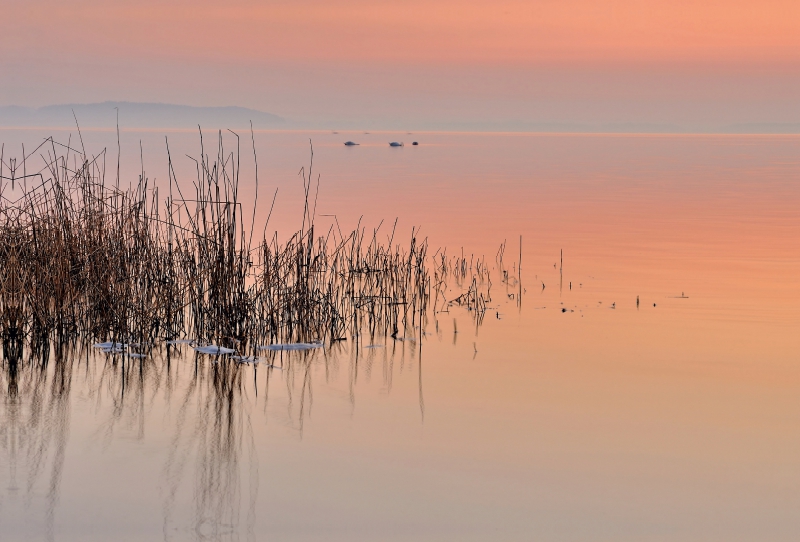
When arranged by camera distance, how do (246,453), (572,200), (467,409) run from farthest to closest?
(572,200)
(467,409)
(246,453)

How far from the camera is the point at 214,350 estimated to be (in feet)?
23.2

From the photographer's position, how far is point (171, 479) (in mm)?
4789

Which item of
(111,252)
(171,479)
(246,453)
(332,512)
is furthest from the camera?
(111,252)

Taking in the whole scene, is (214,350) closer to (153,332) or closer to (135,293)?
(153,332)

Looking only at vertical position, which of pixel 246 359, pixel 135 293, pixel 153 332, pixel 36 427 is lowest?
pixel 36 427

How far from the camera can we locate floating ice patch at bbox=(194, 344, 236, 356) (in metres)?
7.03

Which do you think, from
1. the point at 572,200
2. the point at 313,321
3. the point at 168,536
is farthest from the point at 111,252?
the point at 572,200

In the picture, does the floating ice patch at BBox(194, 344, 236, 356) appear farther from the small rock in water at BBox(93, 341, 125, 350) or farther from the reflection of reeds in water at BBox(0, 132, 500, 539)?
the small rock in water at BBox(93, 341, 125, 350)

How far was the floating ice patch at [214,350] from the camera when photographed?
277 inches

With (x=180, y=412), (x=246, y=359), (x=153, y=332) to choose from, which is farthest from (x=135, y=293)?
(x=180, y=412)

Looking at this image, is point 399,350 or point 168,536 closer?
point 168,536

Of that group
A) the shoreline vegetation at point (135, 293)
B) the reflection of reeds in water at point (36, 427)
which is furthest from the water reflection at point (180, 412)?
the shoreline vegetation at point (135, 293)

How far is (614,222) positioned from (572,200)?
18.3 feet

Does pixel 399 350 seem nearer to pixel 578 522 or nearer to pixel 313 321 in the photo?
pixel 313 321
